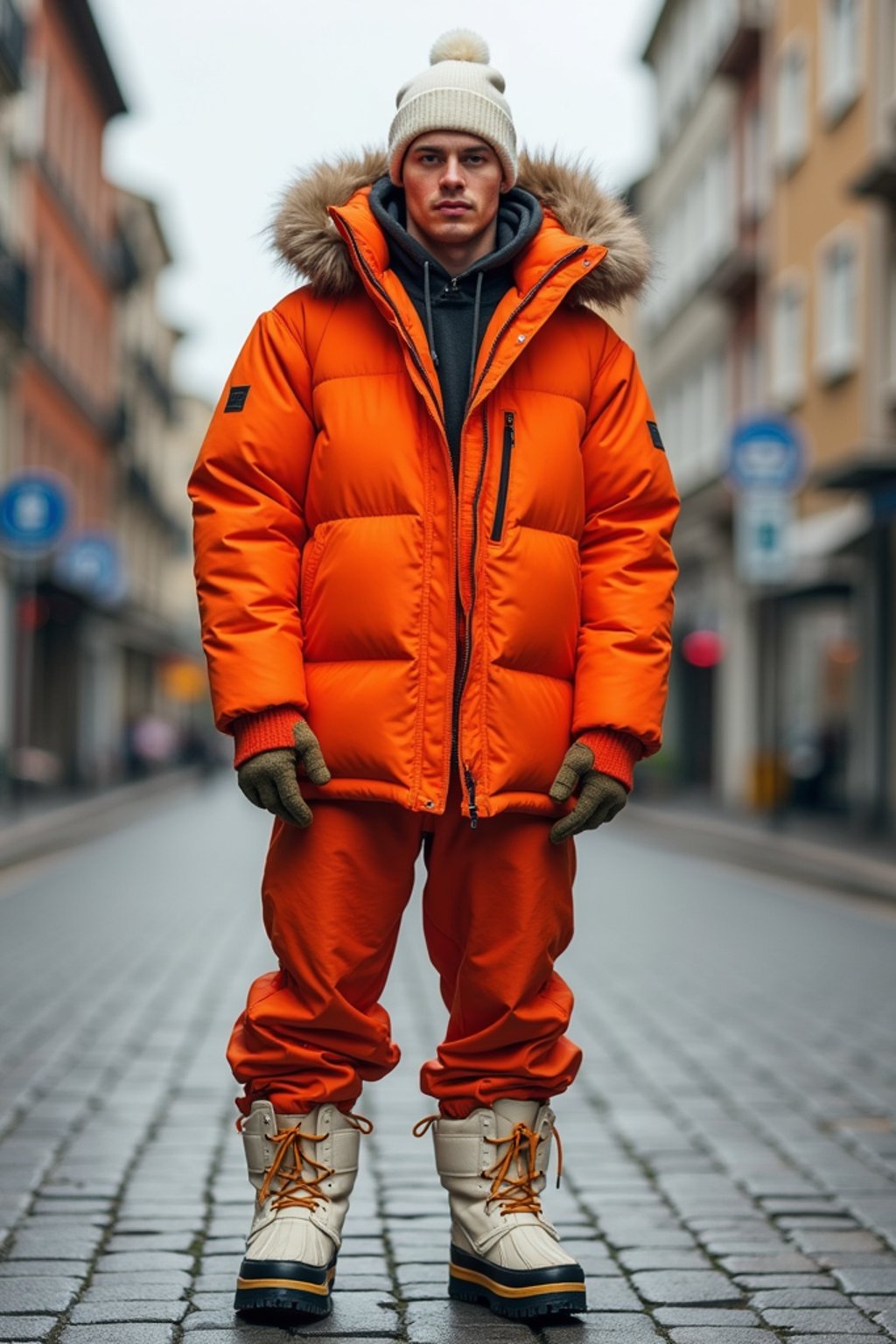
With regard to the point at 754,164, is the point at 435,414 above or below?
below

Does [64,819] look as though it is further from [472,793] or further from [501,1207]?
[472,793]

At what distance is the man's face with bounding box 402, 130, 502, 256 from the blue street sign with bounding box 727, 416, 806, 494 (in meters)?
16.5

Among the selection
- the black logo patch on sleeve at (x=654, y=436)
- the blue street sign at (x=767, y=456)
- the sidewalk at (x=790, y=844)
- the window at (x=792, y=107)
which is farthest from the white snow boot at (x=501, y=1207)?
the window at (x=792, y=107)

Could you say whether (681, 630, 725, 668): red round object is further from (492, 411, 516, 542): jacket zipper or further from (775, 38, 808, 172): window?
(492, 411, 516, 542): jacket zipper

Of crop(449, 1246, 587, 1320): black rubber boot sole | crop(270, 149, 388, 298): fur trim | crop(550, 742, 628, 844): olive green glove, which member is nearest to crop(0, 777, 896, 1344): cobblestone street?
crop(449, 1246, 587, 1320): black rubber boot sole

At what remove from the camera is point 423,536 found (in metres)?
3.73

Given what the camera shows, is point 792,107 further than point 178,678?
No

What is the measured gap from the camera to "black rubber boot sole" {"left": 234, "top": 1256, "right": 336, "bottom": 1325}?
3.65 metres

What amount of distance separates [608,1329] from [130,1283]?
3.04 feet

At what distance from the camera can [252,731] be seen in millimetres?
3656

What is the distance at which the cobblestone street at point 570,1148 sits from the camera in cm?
385

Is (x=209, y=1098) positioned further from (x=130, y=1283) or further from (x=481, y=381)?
(x=481, y=381)

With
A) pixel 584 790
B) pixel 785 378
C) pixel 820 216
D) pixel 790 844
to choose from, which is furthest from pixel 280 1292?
pixel 785 378

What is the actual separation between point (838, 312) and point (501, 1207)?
24071 millimetres
